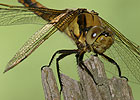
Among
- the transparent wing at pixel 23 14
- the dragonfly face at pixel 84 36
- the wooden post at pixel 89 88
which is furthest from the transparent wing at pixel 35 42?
the wooden post at pixel 89 88

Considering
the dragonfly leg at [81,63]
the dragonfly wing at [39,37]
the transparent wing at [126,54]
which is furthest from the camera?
the transparent wing at [126,54]

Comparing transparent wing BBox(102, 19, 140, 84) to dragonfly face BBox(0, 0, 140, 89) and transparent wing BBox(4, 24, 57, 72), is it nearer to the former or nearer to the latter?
dragonfly face BBox(0, 0, 140, 89)

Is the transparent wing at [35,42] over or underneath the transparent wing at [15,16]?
underneath

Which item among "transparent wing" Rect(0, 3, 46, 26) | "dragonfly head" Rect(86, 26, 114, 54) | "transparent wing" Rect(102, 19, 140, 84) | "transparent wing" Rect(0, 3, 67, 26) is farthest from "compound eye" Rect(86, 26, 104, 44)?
"transparent wing" Rect(0, 3, 46, 26)

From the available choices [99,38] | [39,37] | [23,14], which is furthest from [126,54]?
[23,14]

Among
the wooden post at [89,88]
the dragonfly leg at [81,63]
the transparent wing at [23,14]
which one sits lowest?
the wooden post at [89,88]

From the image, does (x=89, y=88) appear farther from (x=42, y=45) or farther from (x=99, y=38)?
(x=42, y=45)

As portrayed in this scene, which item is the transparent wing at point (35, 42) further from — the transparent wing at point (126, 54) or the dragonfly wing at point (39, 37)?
the transparent wing at point (126, 54)
